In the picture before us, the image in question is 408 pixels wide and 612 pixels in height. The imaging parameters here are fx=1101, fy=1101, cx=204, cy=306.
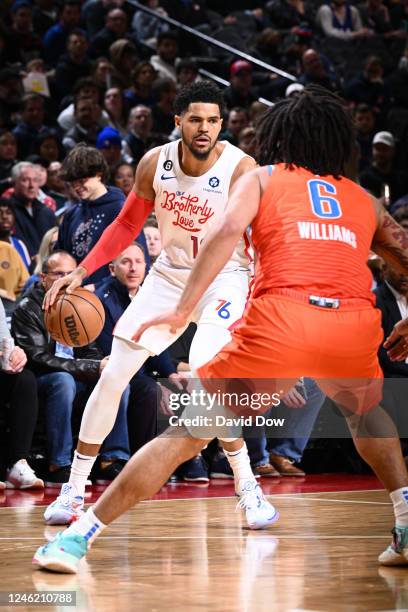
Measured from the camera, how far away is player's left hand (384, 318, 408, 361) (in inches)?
154

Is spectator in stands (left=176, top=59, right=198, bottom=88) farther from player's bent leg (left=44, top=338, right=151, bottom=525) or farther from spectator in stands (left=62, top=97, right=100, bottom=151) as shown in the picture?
player's bent leg (left=44, top=338, right=151, bottom=525)

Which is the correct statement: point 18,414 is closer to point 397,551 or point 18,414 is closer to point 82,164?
point 82,164

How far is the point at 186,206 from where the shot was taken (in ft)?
16.3

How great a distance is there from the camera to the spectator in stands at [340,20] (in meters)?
14.8

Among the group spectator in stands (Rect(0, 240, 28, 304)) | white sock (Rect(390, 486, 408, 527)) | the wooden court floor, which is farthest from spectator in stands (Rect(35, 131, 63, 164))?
white sock (Rect(390, 486, 408, 527))

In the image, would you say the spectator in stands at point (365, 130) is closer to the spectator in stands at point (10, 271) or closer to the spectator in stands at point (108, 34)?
the spectator in stands at point (108, 34)

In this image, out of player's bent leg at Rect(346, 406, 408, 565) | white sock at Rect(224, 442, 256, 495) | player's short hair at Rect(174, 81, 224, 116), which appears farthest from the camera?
white sock at Rect(224, 442, 256, 495)

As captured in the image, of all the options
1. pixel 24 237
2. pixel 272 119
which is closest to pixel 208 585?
pixel 272 119

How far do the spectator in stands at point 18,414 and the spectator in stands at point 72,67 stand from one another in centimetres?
616

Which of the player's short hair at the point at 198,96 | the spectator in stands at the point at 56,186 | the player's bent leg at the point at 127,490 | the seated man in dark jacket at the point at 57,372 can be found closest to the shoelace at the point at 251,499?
the player's bent leg at the point at 127,490

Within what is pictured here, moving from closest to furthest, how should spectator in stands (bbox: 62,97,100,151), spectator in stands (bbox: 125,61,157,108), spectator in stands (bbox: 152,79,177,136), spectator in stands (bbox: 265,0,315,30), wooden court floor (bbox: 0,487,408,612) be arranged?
wooden court floor (bbox: 0,487,408,612), spectator in stands (bbox: 62,97,100,151), spectator in stands (bbox: 152,79,177,136), spectator in stands (bbox: 125,61,157,108), spectator in stands (bbox: 265,0,315,30)

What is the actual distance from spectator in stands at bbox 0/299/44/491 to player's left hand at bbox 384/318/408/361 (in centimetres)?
317

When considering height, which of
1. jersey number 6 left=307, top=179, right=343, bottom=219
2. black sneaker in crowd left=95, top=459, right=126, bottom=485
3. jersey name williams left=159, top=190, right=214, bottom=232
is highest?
jersey number 6 left=307, top=179, right=343, bottom=219

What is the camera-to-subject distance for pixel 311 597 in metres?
3.38
